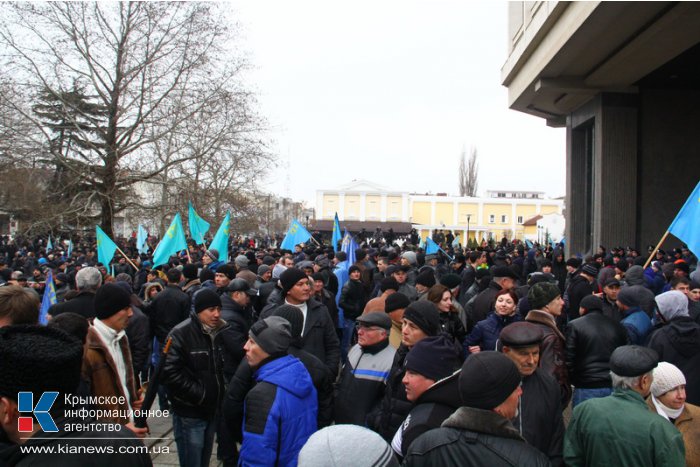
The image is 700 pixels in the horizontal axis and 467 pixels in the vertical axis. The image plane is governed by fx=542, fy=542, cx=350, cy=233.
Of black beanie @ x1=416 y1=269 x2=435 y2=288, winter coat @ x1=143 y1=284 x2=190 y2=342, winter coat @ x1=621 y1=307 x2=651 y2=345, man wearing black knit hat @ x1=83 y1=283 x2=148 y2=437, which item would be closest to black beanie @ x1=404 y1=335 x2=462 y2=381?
man wearing black knit hat @ x1=83 y1=283 x2=148 y2=437

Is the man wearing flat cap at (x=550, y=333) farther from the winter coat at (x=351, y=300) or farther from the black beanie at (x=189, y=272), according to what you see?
the black beanie at (x=189, y=272)

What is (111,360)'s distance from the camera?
3707mm

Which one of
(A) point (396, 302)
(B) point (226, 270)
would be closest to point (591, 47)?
(B) point (226, 270)

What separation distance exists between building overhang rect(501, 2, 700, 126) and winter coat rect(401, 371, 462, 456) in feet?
39.6

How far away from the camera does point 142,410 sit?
4.30 meters

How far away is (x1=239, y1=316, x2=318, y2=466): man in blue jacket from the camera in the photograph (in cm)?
311

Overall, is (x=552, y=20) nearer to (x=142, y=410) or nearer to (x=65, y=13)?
(x=142, y=410)

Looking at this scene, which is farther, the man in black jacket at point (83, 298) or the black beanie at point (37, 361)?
the man in black jacket at point (83, 298)

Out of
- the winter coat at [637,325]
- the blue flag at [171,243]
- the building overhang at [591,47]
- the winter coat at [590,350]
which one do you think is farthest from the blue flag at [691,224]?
the blue flag at [171,243]

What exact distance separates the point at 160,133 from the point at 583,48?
51.9 feet

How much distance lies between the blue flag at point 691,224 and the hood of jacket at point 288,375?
5.57 m

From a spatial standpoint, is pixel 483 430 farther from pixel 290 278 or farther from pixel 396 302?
pixel 290 278

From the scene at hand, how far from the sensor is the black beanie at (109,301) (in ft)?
12.9

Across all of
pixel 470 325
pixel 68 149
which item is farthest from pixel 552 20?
pixel 68 149
